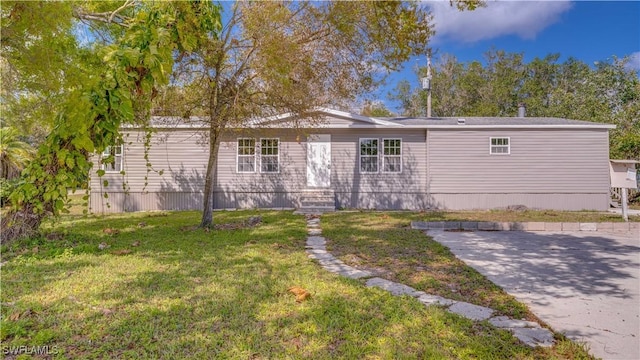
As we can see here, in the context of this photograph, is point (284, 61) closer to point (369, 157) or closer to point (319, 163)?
point (319, 163)

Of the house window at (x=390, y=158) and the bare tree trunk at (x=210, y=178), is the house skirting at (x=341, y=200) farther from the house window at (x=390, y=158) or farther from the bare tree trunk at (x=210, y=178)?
the bare tree trunk at (x=210, y=178)

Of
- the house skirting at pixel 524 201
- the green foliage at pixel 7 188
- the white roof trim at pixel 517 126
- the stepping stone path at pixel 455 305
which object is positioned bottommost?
the stepping stone path at pixel 455 305

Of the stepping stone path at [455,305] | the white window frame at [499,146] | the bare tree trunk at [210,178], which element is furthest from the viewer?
the white window frame at [499,146]

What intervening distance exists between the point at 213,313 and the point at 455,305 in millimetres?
2130

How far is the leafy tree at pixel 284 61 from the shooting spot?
5761 mm

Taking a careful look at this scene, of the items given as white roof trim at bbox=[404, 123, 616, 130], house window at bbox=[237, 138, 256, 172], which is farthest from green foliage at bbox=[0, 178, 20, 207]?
white roof trim at bbox=[404, 123, 616, 130]

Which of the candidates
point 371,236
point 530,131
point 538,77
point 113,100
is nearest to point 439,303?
point 371,236

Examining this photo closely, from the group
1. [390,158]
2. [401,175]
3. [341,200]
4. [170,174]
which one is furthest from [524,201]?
[170,174]

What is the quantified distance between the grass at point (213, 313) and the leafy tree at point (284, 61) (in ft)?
11.1

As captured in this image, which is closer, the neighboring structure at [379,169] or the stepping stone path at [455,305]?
the stepping stone path at [455,305]

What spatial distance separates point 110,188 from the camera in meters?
11.6

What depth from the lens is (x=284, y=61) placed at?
5.93 metres

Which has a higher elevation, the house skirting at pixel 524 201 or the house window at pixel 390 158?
the house window at pixel 390 158

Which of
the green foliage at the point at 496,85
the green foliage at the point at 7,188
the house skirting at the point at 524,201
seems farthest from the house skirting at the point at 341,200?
the green foliage at the point at 496,85
